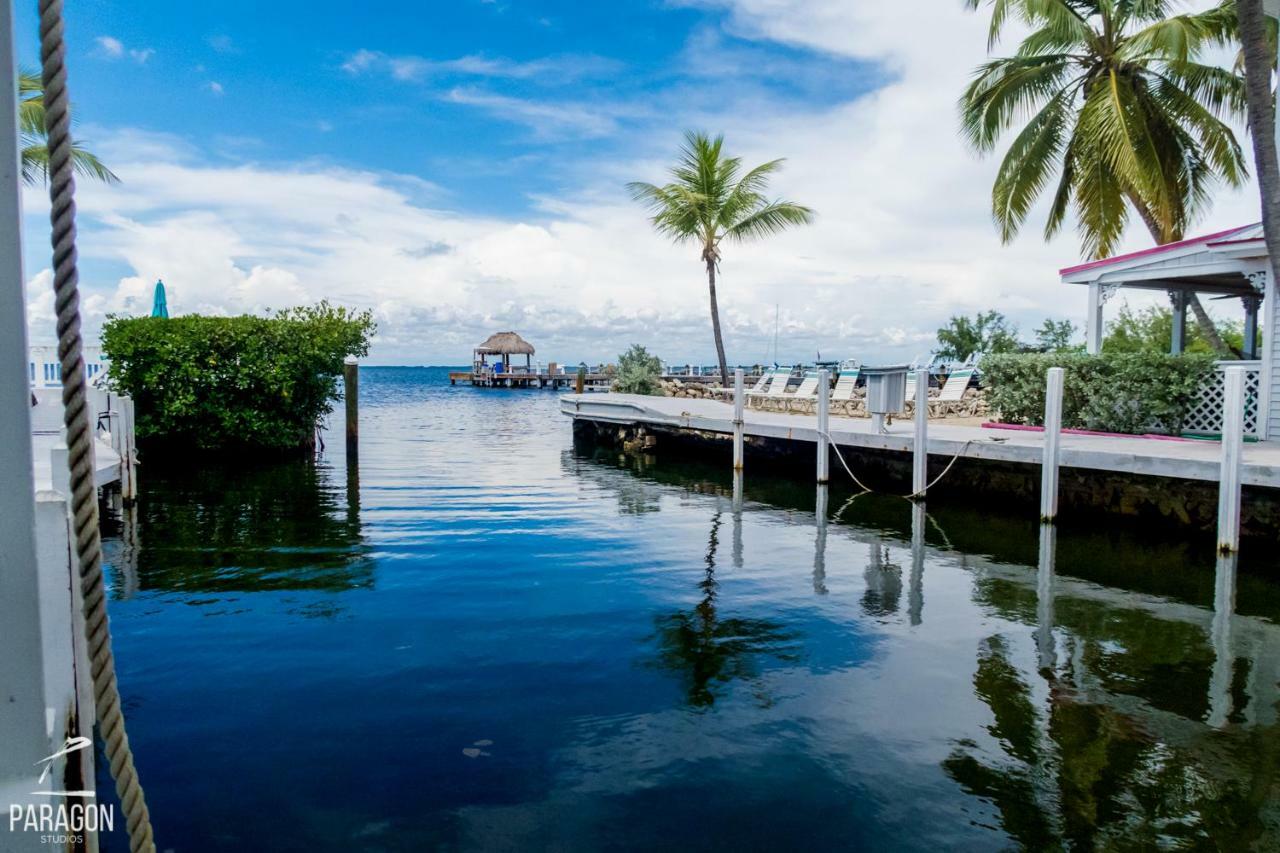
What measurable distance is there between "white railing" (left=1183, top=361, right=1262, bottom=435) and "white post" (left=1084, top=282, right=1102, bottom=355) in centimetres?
231

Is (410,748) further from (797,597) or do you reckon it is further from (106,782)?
(797,597)

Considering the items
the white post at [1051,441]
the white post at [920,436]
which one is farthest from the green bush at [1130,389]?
the white post at [1051,441]

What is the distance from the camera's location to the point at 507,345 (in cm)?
7069

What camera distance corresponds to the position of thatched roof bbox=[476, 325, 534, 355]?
7020 cm

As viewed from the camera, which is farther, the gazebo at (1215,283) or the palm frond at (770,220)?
Result: the palm frond at (770,220)

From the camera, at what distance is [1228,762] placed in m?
4.46

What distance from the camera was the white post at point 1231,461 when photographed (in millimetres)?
8594

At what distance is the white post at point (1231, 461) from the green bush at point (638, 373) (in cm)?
1895

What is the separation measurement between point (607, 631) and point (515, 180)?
29937 millimetres

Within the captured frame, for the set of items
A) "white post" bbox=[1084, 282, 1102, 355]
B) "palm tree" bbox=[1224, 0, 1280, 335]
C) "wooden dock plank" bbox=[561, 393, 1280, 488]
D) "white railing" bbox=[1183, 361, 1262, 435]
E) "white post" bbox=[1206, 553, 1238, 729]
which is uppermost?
"palm tree" bbox=[1224, 0, 1280, 335]

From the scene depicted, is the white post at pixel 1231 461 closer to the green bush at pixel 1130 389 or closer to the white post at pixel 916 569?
the white post at pixel 916 569

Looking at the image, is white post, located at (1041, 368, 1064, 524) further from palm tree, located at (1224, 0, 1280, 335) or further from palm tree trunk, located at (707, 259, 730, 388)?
palm tree trunk, located at (707, 259, 730, 388)

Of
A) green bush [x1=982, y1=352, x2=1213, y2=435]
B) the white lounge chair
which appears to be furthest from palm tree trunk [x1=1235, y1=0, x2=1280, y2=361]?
the white lounge chair

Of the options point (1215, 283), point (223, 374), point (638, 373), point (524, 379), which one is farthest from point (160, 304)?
point (524, 379)
